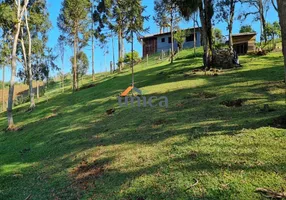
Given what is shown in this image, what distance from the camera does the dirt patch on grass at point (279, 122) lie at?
535 centimetres

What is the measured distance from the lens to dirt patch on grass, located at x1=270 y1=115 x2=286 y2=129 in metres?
5.35

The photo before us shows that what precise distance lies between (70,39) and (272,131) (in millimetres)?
26736

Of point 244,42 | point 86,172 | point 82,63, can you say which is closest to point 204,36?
point 86,172

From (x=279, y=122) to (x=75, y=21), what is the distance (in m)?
24.7

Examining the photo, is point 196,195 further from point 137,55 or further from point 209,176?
point 137,55

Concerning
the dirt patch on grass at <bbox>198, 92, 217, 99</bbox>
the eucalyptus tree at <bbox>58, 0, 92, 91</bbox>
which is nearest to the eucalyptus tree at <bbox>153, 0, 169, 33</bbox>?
the eucalyptus tree at <bbox>58, 0, 92, 91</bbox>

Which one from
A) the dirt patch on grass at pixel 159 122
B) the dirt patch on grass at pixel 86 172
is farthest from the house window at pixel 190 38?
the dirt patch on grass at pixel 86 172

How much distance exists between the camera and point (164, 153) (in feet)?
17.3

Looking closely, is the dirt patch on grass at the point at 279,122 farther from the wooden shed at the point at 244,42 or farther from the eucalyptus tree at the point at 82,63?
the eucalyptus tree at the point at 82,63

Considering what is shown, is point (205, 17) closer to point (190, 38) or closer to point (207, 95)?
point (207, 95)

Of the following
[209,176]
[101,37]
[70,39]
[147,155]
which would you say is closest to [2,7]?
[70,39]

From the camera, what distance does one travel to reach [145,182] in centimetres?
442

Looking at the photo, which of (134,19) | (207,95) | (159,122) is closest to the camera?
(159,122)

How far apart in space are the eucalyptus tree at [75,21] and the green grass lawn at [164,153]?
17034 mm
